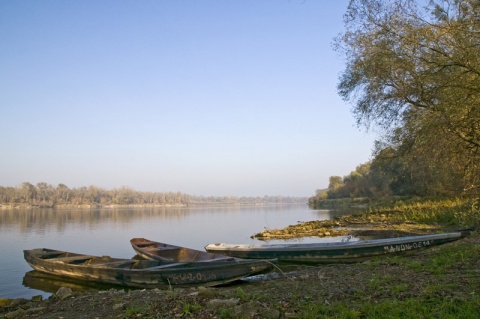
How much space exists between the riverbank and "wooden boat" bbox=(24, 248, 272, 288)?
192 cm

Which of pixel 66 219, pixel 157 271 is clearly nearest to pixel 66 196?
pixel 66 219

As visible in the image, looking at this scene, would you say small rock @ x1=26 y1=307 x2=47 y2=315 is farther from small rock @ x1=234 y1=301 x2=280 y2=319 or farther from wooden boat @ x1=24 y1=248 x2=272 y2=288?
small rock @ x1=234 y1=301 x2=280 y2=319

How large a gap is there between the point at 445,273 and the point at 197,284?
6.60 metres

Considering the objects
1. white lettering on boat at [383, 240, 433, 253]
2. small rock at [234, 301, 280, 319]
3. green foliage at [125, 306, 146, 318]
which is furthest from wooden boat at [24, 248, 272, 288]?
white lettering on boat at [383, 240, 433, 253]

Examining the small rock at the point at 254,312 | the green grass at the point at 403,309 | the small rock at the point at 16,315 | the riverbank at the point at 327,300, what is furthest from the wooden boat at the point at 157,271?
the green grass at the point at 403,309

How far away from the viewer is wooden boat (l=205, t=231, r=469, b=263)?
13102mm

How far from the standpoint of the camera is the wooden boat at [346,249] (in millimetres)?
13102

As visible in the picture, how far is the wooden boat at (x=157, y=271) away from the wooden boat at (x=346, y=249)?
3998 mm

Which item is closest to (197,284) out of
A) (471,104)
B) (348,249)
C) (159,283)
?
(159,283)

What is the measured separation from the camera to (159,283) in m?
11.2

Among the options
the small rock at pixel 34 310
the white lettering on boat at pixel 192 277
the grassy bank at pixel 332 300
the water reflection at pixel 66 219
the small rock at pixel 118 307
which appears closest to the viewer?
the grassy bank at pixel 332 300

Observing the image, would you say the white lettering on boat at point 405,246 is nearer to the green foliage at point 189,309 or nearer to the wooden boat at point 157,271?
the wooden boat at point 157,271

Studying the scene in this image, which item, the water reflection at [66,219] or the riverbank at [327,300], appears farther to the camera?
the water reflection at [66,219]

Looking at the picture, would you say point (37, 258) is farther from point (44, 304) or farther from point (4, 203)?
point (4, 203)
